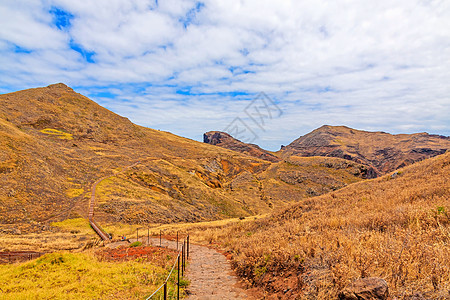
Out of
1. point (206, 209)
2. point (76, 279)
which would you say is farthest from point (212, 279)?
point (206, 209)

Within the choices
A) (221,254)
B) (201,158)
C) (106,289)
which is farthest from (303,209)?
(201,158)

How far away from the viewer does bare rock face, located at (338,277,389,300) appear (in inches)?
160

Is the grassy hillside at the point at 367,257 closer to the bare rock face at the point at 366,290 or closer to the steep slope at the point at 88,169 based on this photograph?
the bare rock face at the point at 366,290

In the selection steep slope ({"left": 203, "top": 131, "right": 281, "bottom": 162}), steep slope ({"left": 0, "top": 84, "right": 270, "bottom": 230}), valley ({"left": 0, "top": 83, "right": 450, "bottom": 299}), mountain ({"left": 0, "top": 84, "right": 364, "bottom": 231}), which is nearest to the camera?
valley ({"left": 0, "top": 83, "right": 450, "bottom": 299})

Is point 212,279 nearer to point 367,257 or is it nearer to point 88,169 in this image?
point 367,257

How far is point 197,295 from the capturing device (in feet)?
24.7

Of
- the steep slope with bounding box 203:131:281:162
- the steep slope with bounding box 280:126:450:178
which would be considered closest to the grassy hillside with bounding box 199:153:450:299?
the steep slope with bounding box 280:126:450:178

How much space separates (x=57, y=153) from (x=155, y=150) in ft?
113

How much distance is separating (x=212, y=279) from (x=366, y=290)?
21.5 ft

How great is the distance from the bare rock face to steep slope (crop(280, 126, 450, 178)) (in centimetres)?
13118

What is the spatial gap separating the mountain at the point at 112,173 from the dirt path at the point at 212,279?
2423cm

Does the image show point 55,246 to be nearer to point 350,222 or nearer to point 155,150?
point 350,222

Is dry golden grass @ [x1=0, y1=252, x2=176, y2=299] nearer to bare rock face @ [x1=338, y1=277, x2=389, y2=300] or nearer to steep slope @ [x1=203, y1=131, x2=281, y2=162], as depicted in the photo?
bare rock face @ [x1=338, y1=277, x2=389, y2=300]

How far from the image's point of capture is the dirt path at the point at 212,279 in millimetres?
7409
